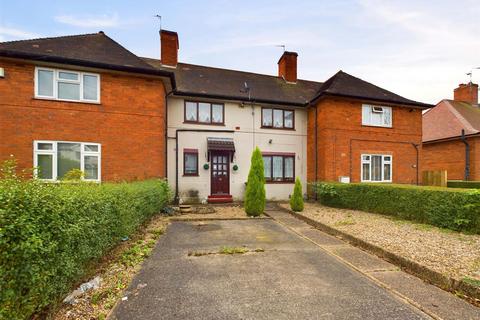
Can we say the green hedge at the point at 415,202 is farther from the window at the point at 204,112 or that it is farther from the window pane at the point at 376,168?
the window at the point at 204,112

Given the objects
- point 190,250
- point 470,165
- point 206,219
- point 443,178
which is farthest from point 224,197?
point 470,165

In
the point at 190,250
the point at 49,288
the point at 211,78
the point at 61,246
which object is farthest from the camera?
the point at 211,78

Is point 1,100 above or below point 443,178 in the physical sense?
above

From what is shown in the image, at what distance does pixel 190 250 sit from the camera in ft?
18.5

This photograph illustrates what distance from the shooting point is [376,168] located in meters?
14.1

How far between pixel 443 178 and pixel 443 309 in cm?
1188

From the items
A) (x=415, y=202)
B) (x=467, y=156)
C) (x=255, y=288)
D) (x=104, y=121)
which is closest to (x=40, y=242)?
(x=255, y=288)

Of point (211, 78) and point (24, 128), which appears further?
point (211, 78)

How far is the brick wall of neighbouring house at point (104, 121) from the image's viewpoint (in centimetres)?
914

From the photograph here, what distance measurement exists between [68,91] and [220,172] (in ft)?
25.6

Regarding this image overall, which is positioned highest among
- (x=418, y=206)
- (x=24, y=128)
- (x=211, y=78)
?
(x=211, y=78)

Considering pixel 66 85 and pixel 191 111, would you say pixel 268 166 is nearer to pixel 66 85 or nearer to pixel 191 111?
pixel 191 111

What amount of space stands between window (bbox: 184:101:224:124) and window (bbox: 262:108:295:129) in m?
2.64

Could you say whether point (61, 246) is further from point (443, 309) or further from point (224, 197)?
point (224, 197)
